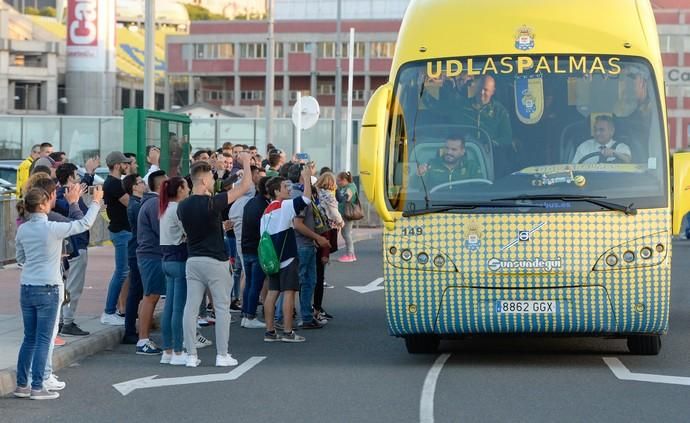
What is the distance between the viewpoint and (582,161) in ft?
39.8

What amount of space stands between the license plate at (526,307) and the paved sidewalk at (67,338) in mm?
3947

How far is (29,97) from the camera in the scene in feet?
367

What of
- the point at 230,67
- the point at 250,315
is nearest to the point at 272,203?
the point at 250,315

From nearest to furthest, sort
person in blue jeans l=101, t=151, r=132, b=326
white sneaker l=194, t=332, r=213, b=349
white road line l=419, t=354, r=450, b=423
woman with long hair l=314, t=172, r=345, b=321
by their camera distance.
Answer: white road line l=419, t=354, r=450, b=423
white sneaker l=194, t=332, r=213, b=349
person in blue jeans l=101, t=151, r=132, b=326
woman with long hair l=314, t=172, r=345, b=321

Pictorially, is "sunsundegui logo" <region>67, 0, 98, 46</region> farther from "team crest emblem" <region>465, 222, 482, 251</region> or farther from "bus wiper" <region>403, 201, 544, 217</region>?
"team crest emblem" <region>465, 222, 482, 251</region>

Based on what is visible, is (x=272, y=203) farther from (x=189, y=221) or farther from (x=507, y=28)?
(x=507, y=28)

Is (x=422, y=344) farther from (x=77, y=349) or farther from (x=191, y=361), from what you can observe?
(x=77, y=349)

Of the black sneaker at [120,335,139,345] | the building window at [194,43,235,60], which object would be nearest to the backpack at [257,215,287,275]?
the black sneaker at [120,335,139,345]

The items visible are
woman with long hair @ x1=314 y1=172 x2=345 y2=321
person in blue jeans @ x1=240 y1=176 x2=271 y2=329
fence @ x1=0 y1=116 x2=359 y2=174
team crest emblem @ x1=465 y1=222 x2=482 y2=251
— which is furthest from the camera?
fence @ x1=0 y1=116 x2=359 y2=174

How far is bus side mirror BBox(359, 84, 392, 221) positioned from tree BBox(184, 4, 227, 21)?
585 feet

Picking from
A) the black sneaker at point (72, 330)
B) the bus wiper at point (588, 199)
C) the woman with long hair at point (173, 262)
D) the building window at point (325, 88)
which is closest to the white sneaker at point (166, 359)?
the woman with long hair at point (173, 262)

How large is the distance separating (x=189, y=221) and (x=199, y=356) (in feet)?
5.76

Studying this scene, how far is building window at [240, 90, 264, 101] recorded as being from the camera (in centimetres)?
12231

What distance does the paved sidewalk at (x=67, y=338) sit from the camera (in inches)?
482
